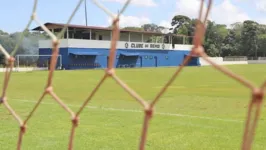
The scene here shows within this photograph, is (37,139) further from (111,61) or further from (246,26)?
(246,26)

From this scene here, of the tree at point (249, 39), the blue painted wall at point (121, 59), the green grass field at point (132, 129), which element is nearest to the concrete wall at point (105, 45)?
the blue painted wall at point (121, 59)

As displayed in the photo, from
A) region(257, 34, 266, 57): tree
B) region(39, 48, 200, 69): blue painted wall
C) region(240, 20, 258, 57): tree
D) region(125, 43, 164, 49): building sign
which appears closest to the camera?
region(39, 48, 200, 69): blue painted wall

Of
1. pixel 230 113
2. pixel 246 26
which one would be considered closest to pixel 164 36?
pixel 246 26

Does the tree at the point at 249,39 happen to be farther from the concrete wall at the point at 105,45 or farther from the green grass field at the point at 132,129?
the green grass field at the point at 132,129

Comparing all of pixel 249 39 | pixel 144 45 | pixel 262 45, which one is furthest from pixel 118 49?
pixel 262 45

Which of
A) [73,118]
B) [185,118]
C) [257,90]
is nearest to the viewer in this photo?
[257,90]

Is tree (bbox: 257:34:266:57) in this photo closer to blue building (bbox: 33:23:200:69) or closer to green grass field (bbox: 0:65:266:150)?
blue building (bbox: 33:23:200:69)

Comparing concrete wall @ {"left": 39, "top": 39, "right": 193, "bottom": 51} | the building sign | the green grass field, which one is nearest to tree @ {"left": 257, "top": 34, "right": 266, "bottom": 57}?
concrete wall @ {"left": 39, "top": 39, "right": 193, "bottom": 51}

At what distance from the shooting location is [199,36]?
141 centimetres

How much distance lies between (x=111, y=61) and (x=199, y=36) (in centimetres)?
44

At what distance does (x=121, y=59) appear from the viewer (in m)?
39.3

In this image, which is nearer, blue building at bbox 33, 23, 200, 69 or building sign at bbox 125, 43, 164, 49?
blue building at bbox 33, 23, 200, 69

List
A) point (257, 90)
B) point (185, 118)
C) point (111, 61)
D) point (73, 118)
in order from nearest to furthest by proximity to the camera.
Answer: point (257, 90) → point (111, 61) → point (73, 118) → point (185, 118)

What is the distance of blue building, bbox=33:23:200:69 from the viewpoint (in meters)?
34.8
